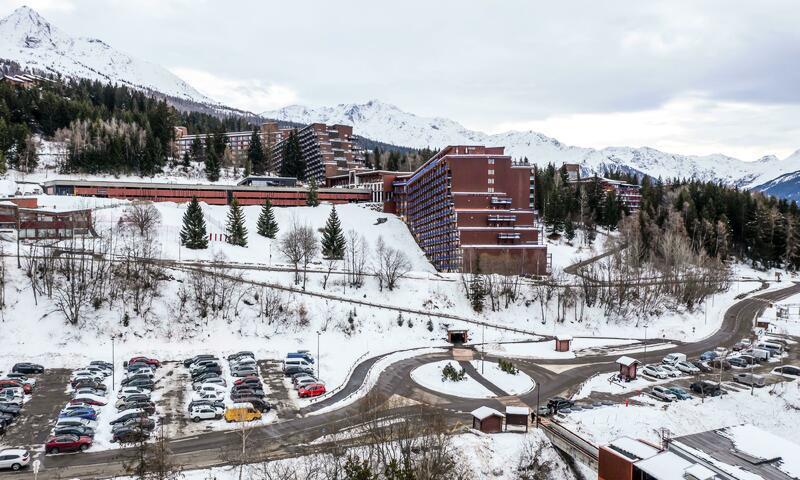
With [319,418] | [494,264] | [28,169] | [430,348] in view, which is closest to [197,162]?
[28,169]

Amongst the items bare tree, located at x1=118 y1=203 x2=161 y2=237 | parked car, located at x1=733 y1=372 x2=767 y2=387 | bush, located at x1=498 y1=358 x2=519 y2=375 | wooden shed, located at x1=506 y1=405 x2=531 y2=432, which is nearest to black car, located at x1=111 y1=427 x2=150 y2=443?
wooden shed, located at x1=506 y1=405 x2=531 y2=432

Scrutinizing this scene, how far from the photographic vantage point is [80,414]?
32.2m

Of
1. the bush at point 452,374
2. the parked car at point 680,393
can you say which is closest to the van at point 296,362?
the bush at point 452,374

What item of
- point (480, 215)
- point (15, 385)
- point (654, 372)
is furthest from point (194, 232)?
point (654, 372)

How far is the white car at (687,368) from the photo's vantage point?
48.0m

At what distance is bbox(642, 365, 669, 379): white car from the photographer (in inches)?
1801

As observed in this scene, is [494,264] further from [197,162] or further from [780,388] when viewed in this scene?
[197,162]

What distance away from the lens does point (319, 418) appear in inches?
1346

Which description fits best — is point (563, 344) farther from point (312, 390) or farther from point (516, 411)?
point (312, 390)

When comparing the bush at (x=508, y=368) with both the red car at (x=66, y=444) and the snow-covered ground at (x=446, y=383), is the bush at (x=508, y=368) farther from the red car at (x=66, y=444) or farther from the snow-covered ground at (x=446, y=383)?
the red car at (x=66, y=444)

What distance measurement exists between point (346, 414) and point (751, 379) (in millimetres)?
37444

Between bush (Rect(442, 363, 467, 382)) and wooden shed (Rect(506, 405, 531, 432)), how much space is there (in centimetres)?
960

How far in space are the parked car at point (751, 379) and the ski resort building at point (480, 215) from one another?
105 feet

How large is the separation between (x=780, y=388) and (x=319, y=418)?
138ft
